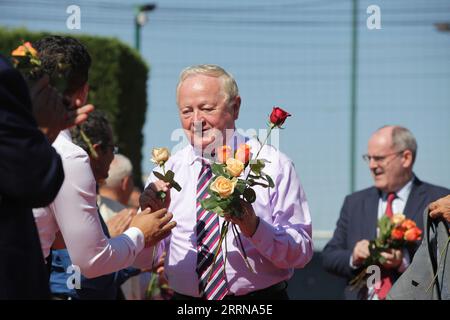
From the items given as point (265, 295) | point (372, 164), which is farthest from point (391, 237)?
point (265, 295)

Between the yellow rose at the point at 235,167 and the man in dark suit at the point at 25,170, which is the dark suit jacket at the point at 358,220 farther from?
the man in dark suit at the point at 25,170

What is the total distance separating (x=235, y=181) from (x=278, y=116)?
1.18 feet

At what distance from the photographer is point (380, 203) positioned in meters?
6.27

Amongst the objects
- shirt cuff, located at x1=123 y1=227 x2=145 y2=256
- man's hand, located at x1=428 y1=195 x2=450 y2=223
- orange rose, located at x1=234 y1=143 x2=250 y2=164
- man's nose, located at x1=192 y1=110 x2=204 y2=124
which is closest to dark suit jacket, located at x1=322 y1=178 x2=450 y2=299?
man's hand, located at x1=428 y1=195 x2=450 y2=223

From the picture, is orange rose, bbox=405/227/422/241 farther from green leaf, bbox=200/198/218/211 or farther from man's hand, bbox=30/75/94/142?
man's hand, bbox=30/75/94/142

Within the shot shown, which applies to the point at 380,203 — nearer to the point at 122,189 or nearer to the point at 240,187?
the point at 122,189

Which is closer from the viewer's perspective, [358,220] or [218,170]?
[218,170]

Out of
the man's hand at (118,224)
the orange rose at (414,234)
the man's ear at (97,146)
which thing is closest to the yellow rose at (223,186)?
the man's ear at (97,146)

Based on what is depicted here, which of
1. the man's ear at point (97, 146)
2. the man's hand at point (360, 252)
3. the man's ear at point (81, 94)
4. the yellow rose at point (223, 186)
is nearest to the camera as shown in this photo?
the man's ear at point (81, 94)

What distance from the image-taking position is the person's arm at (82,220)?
3.25 meters

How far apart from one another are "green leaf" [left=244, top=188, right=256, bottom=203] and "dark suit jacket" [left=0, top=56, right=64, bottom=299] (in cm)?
118

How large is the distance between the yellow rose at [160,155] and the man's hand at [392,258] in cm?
244
